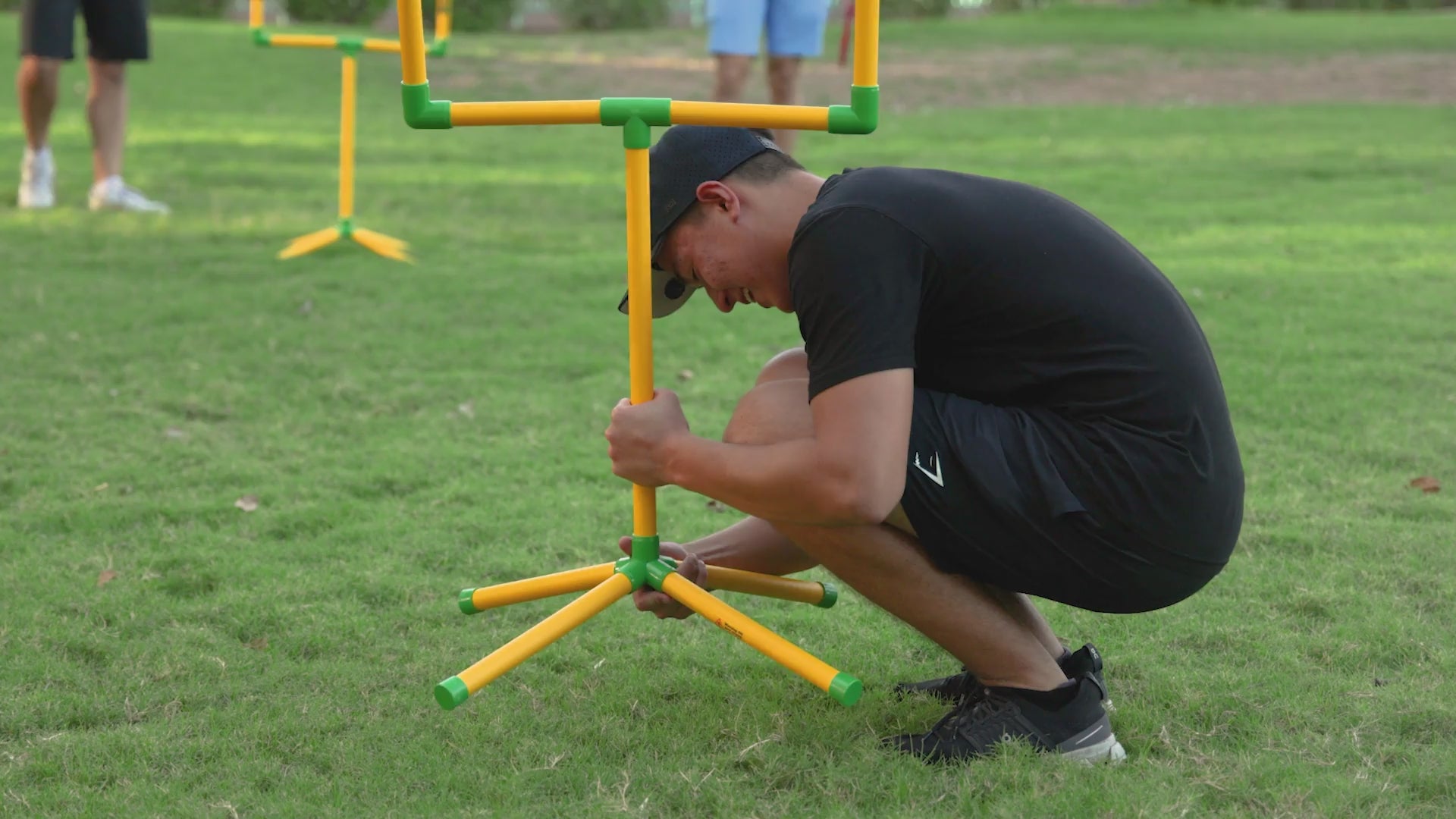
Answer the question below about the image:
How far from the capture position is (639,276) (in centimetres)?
265

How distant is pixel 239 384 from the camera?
4980 millimetres

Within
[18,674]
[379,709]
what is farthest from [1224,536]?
[18,674]

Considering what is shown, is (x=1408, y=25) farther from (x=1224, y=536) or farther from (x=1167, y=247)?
(x=1224, y=536)

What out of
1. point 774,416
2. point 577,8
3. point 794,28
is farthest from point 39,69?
point 577,8

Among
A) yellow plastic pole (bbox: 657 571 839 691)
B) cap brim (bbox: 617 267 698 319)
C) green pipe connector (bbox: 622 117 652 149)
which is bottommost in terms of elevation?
yellow plastic pole (bbox: 657 571 839 691)

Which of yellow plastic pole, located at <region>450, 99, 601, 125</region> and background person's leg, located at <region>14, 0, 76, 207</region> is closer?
yellow plastic pole, located at <region>450, 99, 601, 125</region>

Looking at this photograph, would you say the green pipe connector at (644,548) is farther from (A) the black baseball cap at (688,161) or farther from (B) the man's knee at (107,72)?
(B) the man's knee at (107,72)

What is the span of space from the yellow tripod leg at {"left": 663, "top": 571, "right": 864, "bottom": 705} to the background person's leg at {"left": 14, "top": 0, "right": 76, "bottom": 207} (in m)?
5.88

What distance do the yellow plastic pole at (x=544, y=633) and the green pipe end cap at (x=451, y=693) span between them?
2 centimetres

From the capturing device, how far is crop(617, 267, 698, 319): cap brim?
278 centimetres

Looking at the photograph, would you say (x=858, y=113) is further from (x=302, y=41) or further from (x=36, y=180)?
→ (x=36, y=180)

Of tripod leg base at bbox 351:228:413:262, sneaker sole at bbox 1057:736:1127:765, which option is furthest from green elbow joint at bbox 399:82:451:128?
tripod leg base at bbox 351:228:413:262

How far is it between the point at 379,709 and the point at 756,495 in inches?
36.7

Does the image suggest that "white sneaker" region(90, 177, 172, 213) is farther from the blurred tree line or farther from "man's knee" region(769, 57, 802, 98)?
the blurred tree line
